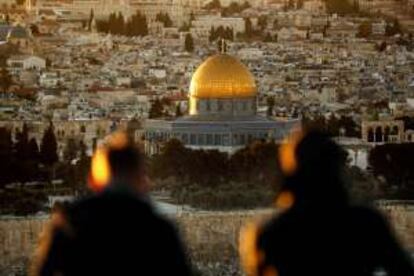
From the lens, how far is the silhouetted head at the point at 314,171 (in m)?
6.28

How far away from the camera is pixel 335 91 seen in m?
69.1

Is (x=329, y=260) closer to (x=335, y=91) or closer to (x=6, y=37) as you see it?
(x=335, y=91)

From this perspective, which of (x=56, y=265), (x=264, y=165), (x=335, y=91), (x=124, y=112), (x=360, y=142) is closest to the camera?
(x=56, y=265)

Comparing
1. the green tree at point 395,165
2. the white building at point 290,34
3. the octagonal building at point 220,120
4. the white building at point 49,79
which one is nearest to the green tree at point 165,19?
the white building at point 290,34

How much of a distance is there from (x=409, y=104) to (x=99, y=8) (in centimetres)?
4583

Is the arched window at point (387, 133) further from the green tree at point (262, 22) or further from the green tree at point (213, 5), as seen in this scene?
the green tree at point (213, 5)

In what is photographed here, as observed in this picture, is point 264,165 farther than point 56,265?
Yes

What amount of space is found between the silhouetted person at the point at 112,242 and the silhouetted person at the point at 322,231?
35 centimetres

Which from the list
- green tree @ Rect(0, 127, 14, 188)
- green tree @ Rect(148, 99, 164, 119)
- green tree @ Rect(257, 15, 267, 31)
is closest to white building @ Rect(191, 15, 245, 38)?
green tree @ Rect(257, 15, 267, 31)

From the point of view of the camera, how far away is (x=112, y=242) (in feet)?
19.6

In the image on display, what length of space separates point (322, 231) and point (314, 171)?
17 cm

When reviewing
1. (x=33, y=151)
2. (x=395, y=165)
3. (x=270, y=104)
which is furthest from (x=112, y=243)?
(x=270, y=104)

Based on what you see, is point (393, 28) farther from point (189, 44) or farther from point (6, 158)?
point (6, 158)

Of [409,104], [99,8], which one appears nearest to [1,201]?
[409,104]
